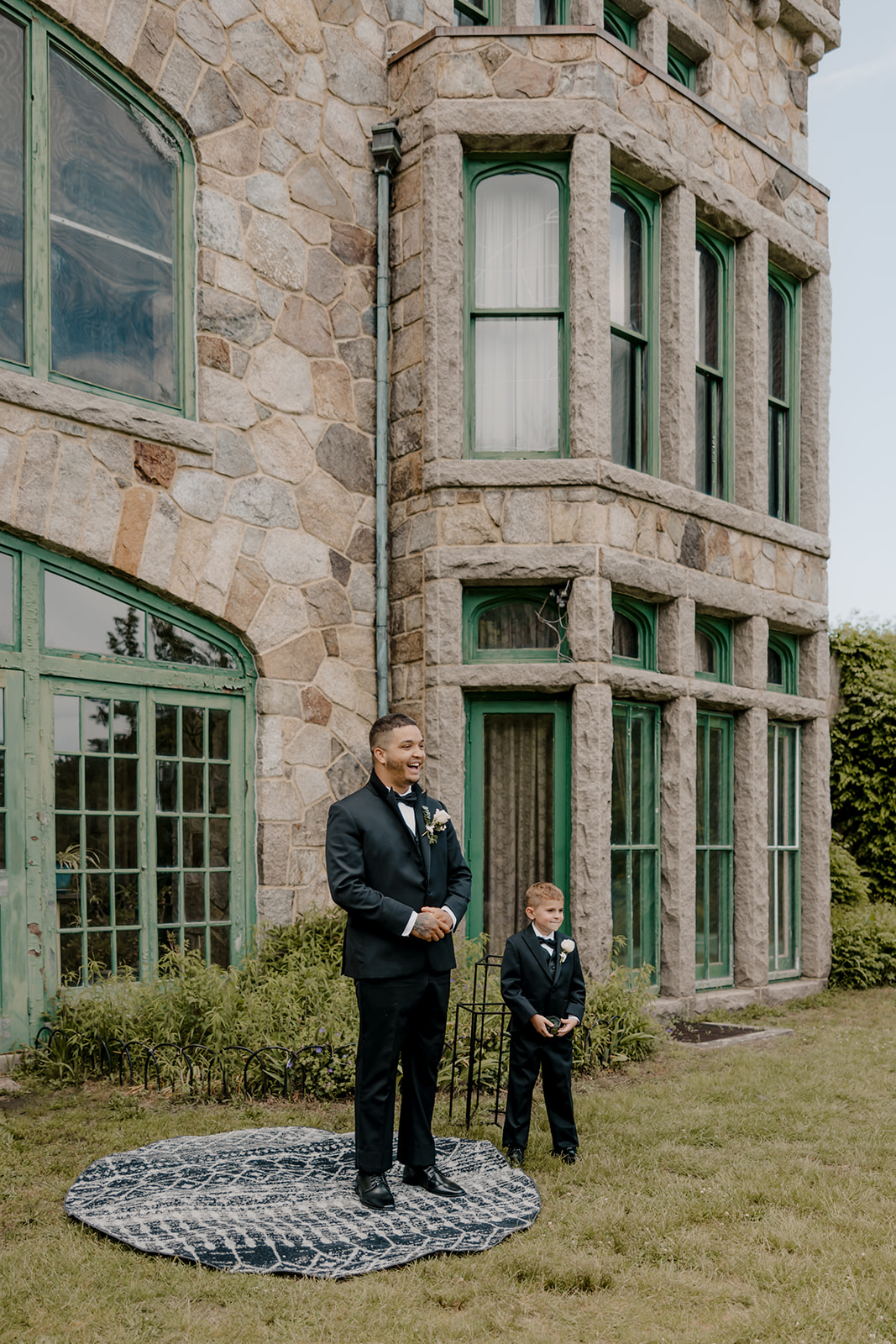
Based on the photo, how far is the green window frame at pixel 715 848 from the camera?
9.91m

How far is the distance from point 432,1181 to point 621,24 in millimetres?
9653

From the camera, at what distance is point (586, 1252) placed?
424cm

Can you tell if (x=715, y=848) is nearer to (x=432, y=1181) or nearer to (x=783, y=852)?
(x=783, y=852)

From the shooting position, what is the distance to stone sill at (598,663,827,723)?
8789mm

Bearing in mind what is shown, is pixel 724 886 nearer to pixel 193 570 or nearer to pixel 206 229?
pixel 193 570

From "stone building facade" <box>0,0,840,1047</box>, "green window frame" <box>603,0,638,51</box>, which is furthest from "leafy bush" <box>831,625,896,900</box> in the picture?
"green window frame" <box>603,0,638,51</box>

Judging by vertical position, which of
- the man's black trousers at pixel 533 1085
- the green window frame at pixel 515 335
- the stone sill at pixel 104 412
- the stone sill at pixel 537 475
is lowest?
the man's black trousers at pixel 533 1085

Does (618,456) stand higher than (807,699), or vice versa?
(618,456)

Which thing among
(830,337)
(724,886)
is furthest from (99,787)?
(830,337)

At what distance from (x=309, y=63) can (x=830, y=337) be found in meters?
5.43

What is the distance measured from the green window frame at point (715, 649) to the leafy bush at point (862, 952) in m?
2.74

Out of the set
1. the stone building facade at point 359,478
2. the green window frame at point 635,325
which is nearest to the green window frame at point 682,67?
the stone building facade at point 359,478

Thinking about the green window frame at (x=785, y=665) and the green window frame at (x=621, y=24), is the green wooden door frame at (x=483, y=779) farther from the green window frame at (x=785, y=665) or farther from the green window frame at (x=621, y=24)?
the green window frame at (x=621, y=24)

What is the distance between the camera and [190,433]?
7.82 meters
